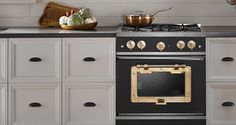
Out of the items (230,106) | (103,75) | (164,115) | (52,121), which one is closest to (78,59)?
(103,75)

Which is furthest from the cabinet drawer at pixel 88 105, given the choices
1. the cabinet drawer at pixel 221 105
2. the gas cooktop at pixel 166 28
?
the cabinet drawer at pixel 221 105

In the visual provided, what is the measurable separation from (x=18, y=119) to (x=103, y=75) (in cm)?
71

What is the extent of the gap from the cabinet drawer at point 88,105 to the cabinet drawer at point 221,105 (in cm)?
72

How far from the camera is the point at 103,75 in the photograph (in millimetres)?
3941

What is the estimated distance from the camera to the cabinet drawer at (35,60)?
12.8ft

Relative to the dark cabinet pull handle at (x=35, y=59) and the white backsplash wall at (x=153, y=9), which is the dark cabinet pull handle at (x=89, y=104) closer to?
the dark cabinet pull handle at (x=35, y=59)

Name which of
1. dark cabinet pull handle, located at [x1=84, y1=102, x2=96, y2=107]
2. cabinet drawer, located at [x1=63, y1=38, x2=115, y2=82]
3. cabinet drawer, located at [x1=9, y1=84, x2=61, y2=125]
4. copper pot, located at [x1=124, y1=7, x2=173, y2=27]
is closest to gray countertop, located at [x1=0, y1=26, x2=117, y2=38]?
cabinet drawer, located at [x1=63, y1=38, x2=115, y2=82]

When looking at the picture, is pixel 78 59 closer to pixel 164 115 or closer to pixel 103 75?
A: pixel 103 75

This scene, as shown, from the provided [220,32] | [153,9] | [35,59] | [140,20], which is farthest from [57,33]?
[220,32]

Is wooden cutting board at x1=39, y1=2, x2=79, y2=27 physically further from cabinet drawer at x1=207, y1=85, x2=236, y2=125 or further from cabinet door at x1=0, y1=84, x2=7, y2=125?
cabinet drawer at x1=207, y1=85, x2=236, y2=125

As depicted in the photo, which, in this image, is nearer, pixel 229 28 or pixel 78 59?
pixel 78 59

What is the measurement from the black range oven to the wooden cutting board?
2.47 feet

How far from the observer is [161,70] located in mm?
3914

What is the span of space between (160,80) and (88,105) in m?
0.56
